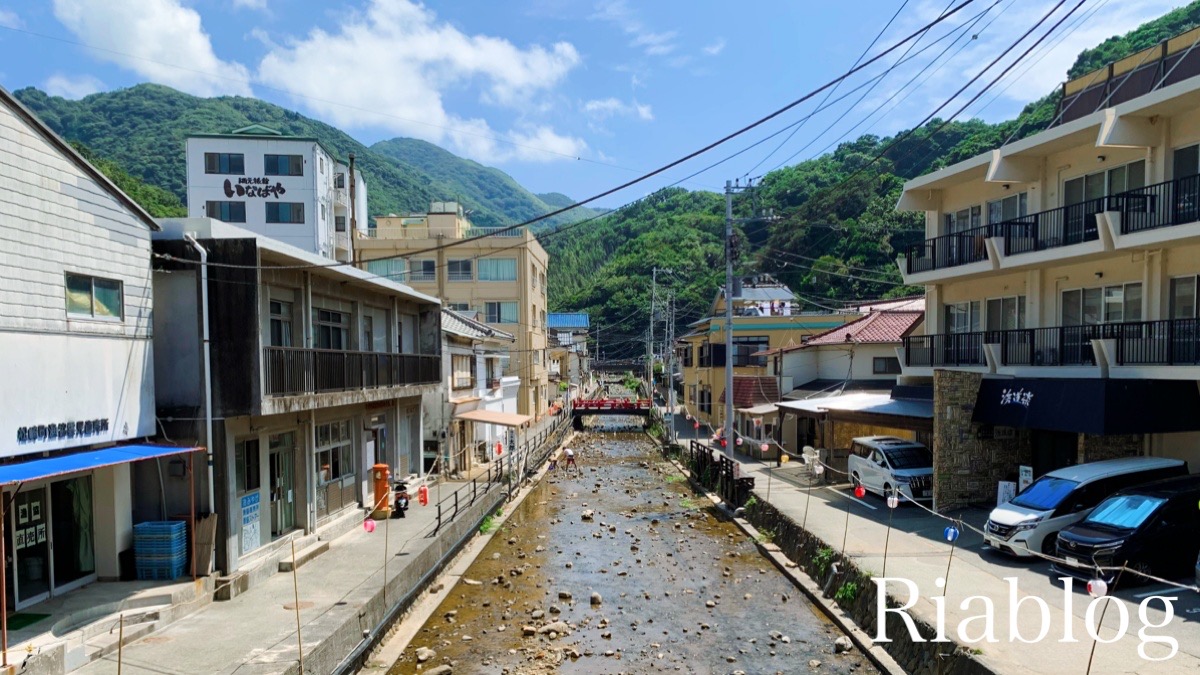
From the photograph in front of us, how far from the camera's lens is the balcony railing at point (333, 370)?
45.5ft

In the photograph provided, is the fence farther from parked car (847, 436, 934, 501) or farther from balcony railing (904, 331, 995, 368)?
balcony railing (904, 331, 995, 368)

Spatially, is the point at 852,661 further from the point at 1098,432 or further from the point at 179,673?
the point at 179,673

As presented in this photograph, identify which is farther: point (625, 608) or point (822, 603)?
point (625, 608)

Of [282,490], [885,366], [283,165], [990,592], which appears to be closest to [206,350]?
[282,490]

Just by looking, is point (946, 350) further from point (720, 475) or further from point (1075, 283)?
point (720, 475)

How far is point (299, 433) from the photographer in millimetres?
16859

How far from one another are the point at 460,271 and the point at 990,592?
42.3 metres

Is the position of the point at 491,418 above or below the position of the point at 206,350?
below

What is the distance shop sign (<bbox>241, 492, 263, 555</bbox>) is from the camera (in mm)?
13977

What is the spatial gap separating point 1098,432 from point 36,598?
1934cm

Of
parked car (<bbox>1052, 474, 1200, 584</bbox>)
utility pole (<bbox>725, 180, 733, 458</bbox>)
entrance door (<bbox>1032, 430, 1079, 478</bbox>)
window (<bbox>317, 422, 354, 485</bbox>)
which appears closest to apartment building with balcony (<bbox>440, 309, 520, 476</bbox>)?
window (<bbox>317, 422, 354, 485</bbox>)

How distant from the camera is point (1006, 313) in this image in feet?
69.9

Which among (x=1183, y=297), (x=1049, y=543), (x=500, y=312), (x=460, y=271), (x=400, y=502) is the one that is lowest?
(x=400, y=502)

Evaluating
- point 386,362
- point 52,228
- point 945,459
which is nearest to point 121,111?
point 386,362
